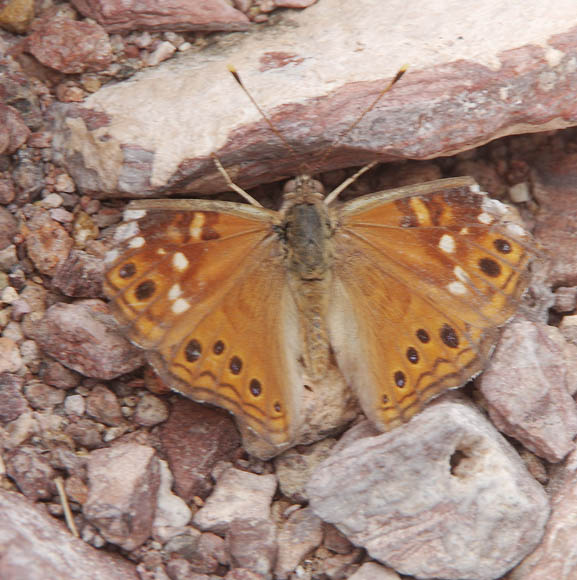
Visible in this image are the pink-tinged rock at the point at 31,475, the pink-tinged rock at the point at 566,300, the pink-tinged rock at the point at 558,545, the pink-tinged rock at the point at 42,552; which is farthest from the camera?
the pink-tinged rock at the point at 566,300

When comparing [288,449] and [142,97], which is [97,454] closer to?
[288,449]

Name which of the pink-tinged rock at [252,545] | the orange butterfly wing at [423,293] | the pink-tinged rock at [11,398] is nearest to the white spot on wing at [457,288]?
the orange butterfly wing at [423,293]

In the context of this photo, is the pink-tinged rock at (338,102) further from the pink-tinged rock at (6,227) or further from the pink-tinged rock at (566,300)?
the pink-tinged rock at (566,300)

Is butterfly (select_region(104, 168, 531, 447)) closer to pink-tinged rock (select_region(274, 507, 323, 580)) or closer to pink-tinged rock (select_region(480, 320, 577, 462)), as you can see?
pink-tinged rock (select_region(480, 320, 577, 462))

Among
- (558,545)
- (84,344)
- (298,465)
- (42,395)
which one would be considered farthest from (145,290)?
(558,545)

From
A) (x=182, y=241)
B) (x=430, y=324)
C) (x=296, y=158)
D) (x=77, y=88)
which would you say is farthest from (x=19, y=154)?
(x=430, y=324)

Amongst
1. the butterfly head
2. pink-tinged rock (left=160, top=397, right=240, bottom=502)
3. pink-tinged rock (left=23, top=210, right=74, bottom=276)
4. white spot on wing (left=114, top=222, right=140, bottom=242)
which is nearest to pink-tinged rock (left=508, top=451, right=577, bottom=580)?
pink-tinged rock (left=160, top=397, right=240, bottom=502)
